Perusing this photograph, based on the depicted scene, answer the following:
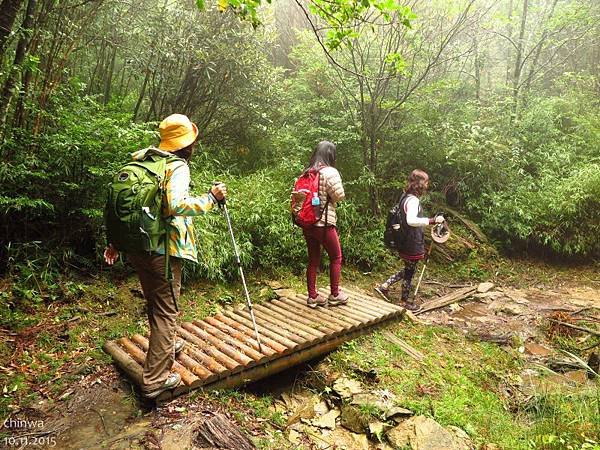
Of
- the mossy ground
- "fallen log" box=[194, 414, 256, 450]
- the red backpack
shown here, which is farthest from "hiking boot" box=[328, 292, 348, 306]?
"fallen log" box=[194, 414, 256, 450]

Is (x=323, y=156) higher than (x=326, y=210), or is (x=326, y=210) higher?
(x=323, y=156)

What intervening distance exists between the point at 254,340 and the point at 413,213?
10.4 ft

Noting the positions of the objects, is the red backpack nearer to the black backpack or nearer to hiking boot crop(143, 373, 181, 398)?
the black backpack

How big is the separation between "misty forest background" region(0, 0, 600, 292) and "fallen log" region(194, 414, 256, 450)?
3.00 meters

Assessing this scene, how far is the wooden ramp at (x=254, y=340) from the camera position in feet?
12.4

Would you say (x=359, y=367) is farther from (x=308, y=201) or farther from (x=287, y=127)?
(x=287, y=127)

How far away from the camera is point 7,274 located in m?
4.88

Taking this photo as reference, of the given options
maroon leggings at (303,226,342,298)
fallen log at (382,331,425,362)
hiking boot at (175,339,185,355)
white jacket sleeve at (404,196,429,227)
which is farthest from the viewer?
white jacket sleeve at (404,196,429,227)

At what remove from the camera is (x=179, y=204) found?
3.08m

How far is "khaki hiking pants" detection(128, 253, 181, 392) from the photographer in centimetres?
326

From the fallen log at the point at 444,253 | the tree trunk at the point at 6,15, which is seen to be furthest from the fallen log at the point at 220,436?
the fallen log at the point at 444,253

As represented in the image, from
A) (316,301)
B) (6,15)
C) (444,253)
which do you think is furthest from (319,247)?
(444,253)

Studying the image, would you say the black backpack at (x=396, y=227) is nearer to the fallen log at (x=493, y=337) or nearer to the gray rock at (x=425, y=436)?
the fallen log at (x=493, y=337)

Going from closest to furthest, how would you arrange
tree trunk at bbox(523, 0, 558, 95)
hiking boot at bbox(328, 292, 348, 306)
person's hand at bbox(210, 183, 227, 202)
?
person's hand at bbox(210, 183, 227, 202)
hiking boot at bbox(328, 292, 348, 306)
tree trunk at bbox(523, 0, 558, 95)
